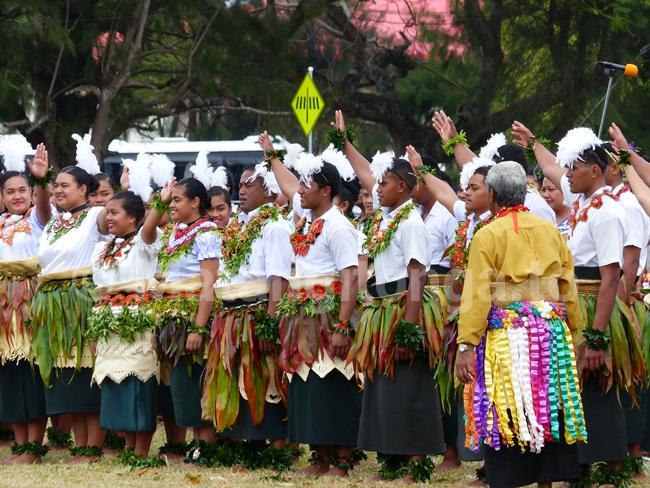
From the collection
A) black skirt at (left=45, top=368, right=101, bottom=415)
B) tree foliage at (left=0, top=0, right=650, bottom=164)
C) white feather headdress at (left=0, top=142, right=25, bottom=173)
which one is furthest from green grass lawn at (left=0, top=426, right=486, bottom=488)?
tree foliage at (left=0, top=0, right=650, bottom=164)

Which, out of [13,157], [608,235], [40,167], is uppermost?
[13,157]

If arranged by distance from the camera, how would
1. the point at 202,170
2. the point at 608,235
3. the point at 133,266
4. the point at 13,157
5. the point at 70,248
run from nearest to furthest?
the point at 608,235
the point at 133,266
the point at 70,248
the point at 202,170
the point at 13,157

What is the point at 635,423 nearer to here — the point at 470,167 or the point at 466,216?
the point at 466,216

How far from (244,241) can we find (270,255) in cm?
35

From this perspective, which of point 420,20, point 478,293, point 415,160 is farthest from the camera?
point 420,20

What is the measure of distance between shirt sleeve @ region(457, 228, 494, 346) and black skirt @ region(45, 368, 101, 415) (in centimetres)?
379

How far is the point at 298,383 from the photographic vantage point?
8734mm

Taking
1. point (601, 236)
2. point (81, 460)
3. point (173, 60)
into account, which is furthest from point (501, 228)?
point (173, 60)

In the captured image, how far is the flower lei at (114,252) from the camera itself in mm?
9227

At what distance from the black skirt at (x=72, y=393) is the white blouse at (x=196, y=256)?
108 centimetres

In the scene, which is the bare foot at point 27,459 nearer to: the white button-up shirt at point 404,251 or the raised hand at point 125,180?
the raised hand at point 125,180

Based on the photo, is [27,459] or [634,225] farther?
[27,459]

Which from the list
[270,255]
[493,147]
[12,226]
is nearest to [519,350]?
[270,255]

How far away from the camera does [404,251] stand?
27.0 ft
